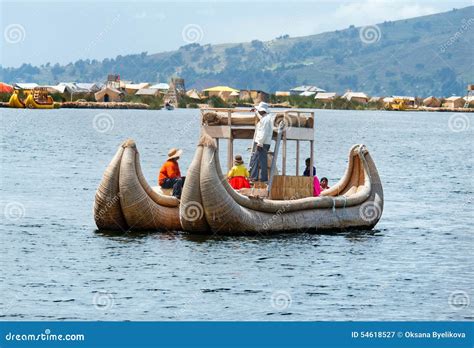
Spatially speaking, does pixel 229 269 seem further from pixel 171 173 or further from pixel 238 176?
pixel 171 173

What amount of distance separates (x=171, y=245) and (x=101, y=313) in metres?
6.91

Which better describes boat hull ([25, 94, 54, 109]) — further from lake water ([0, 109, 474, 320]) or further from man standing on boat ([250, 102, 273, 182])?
man standing on boat ([250, 102, 273, 182])

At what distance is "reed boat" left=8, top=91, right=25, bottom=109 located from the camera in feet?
529

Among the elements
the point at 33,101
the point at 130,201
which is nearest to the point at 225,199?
the point at 130,201

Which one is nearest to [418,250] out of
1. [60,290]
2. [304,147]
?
[60,290]

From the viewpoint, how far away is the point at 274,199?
30375mm

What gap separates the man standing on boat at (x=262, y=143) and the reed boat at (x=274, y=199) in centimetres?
33

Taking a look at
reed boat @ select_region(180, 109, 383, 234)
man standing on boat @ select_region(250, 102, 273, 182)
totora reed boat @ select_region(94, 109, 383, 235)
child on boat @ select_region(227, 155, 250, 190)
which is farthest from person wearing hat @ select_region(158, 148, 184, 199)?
man standing on boat @ select_region(250, 102, 273, 182)

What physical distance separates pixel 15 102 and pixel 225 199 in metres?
139

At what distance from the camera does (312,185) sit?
30750 millimetres

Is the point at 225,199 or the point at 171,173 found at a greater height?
the point at 171,173

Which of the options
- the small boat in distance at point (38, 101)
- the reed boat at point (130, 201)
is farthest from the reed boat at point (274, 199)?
the small boat in distance at point (38, 101)

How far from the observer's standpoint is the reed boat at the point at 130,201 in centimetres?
2894
